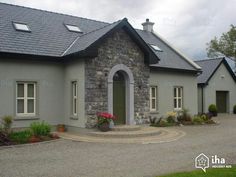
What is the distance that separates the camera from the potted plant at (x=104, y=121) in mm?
15545

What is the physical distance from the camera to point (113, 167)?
876 centimetres

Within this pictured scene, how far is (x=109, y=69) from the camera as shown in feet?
54.8

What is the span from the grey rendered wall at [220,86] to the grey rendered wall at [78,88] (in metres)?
16.1

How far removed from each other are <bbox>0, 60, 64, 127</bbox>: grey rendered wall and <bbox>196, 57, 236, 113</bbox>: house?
16.1 m

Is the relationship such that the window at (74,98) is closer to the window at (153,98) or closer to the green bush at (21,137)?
the green bush at (21,137)

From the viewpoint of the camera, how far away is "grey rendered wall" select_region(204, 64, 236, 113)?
2978 centimetres

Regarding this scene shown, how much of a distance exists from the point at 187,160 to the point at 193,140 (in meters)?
4.41

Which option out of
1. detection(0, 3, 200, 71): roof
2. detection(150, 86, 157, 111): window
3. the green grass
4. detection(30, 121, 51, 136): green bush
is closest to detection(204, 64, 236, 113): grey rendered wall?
detection(0, 3, 200, 71): roof

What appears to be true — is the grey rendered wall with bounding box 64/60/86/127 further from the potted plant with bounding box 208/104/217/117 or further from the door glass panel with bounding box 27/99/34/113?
the potted plant with bounding box 208/104/217/117

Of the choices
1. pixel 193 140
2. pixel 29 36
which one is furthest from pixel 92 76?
pixel 193 140

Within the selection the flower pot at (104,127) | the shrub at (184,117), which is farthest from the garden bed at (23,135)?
the shrub at (184,117)

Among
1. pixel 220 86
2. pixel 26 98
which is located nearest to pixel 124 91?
pixel 26 98

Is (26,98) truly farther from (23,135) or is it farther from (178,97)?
(178,97)

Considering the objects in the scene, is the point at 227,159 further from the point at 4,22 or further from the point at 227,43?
the point at 227,43
